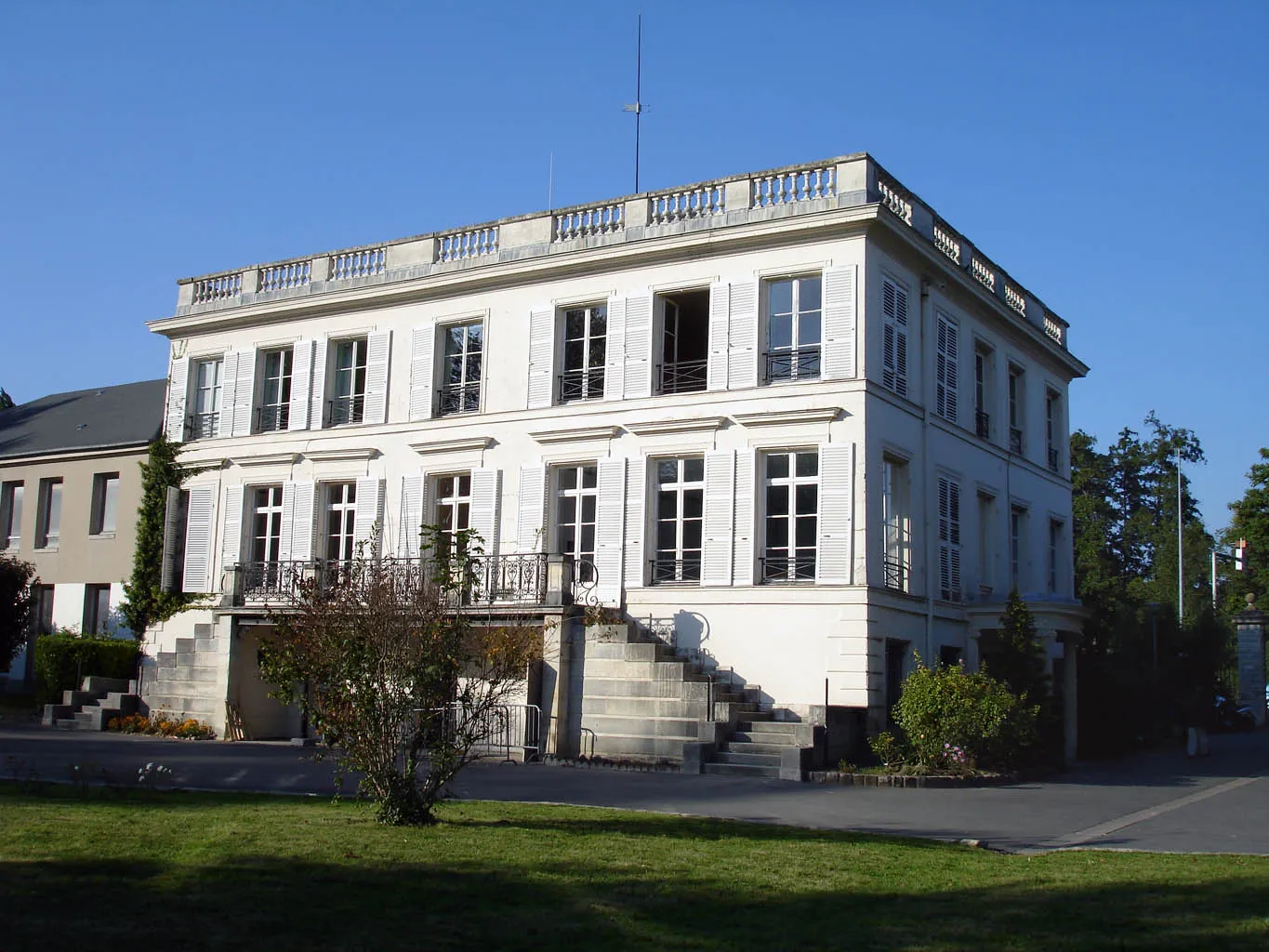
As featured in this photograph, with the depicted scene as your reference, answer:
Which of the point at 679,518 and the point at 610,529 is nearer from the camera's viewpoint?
the point at 679,518

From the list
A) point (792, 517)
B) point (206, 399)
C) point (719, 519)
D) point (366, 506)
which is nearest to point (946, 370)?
point (792, 517)

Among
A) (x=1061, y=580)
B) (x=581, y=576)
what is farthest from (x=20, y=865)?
(x=1061, y=580)

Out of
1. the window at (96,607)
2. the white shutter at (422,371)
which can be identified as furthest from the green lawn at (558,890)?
the window at (96,607)

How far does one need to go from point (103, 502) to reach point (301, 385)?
8.45m

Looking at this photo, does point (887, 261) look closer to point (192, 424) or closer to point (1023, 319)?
point (1023, 319)

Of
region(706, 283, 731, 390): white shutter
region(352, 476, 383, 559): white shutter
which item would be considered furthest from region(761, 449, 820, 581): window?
region(352, 476, 383, 559): white shutter

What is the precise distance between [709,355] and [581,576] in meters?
4.54

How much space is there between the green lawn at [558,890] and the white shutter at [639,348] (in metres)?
13.3

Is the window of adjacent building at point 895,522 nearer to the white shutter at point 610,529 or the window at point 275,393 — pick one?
the white shutter at point 610,529

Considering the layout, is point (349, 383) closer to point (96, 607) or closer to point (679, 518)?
point (679, 518)

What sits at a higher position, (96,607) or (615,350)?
(615,350)

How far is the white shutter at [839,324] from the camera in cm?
2214

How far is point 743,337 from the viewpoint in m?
23.2

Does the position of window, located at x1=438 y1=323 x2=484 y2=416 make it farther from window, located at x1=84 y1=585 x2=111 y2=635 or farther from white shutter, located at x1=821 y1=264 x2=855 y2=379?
window, located at x1=84 y1=585 x2=111 y2=635
